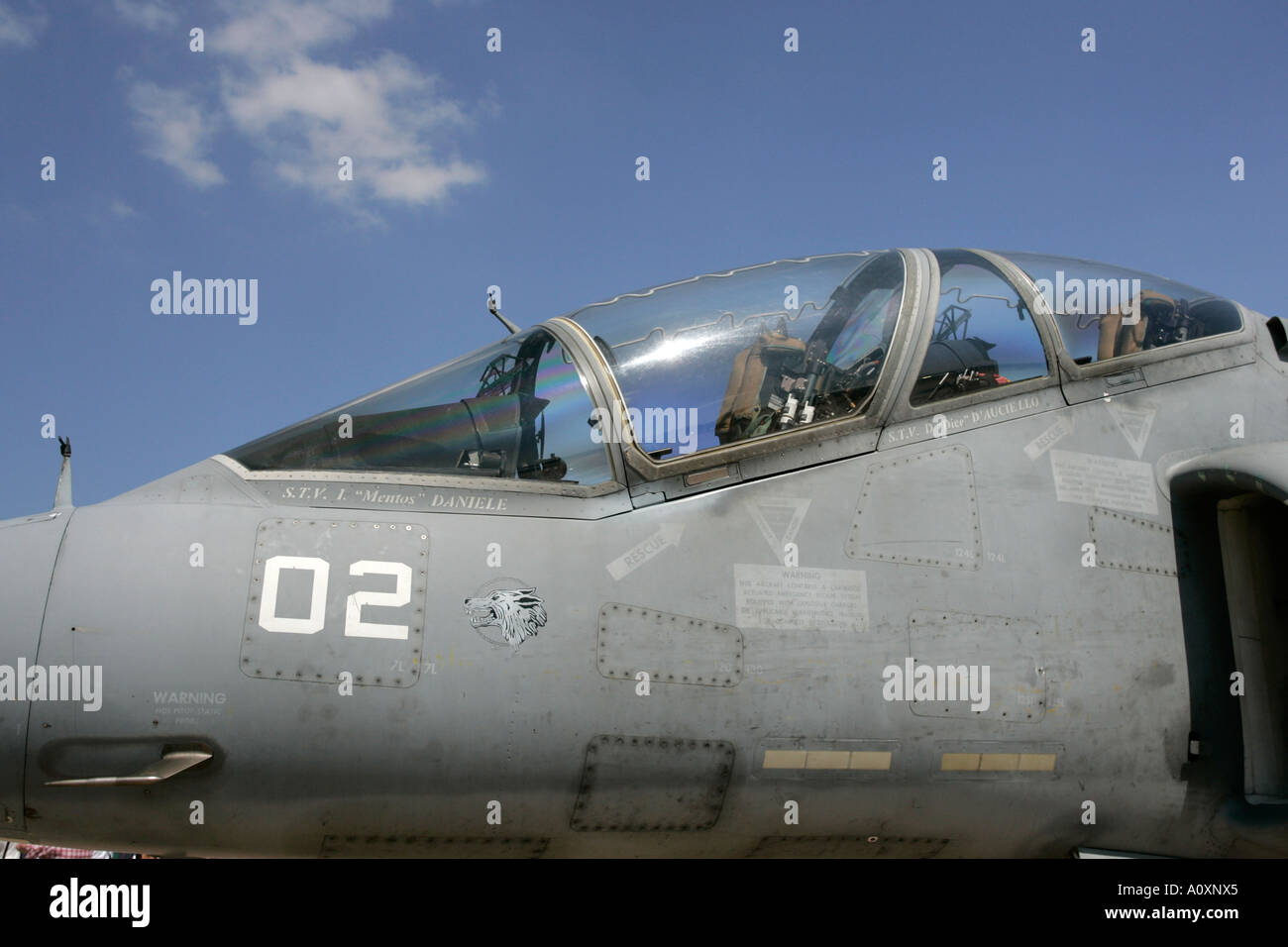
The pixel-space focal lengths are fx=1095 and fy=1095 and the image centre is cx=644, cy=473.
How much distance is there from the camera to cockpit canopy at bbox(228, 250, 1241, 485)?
4.61m

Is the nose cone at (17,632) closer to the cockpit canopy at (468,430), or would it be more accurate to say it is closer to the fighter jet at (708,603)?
the fighter jet at (708,603)

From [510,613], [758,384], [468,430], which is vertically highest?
[758,384]

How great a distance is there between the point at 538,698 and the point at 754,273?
2.53 metres

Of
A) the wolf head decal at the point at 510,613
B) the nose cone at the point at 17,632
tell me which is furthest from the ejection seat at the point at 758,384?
the nose cone at the point at 17,632

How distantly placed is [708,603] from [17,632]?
8.15ft

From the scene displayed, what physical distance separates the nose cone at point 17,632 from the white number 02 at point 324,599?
2.53 ft

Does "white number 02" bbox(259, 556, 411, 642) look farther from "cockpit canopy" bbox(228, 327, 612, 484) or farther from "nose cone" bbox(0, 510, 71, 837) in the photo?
"nose cone" bbox(0, 510, 71, 837)

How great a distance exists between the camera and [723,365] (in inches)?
193

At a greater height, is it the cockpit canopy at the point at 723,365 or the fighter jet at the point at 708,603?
the cockpit canopy at the point at 723,365

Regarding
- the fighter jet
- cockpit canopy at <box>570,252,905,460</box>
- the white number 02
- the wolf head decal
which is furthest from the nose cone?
cockpit canopy at <box>570,252,905,460</box>

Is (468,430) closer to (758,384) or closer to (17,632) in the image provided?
(758,384)

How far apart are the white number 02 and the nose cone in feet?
2.53

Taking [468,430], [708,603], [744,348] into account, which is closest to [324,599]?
[468,430]

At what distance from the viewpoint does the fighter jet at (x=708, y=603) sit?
12.8 feet
